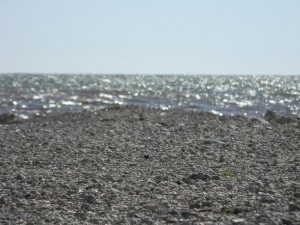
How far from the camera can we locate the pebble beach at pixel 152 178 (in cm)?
711

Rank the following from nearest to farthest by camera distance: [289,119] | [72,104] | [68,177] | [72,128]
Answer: [68,177] → [72,128] → [289,119] → [72,104]

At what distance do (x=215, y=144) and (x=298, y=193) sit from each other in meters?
6.15

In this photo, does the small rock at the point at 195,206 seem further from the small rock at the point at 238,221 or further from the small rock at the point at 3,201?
the small rock at the point at 3,201

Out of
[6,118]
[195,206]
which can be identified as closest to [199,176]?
[195,206]

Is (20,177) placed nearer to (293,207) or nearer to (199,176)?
(199,176)

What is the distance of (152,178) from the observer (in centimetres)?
942

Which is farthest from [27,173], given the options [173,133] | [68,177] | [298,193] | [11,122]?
[11,122]

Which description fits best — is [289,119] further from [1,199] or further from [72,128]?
[1,199]

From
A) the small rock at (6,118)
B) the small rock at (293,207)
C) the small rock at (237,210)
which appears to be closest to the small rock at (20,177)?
the small rock at (237,210)

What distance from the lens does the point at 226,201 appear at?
24.8 ft

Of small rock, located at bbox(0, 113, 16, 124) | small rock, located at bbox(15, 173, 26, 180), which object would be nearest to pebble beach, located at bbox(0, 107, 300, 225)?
small rock, located at bbox(15, 173, 26, 180)

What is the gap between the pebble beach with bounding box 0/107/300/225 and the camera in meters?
7.11

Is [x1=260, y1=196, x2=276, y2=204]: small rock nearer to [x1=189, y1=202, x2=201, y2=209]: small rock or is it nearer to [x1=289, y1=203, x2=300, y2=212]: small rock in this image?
[x1=289, y1=203, x2=300, y2=212]: small rock

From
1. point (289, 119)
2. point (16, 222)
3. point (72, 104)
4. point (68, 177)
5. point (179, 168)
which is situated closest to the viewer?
point (16, 222)
